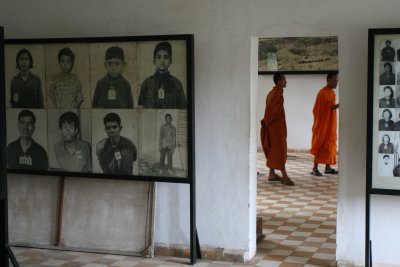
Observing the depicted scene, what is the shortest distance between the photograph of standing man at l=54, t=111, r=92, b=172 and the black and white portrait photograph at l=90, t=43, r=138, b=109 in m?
0.34

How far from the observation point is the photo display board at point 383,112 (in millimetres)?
6078

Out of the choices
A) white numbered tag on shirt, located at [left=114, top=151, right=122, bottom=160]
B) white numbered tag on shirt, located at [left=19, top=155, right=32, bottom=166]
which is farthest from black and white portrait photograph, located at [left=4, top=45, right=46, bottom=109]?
white numbered tag on shirt, located at [left=114, top=151, right=122, bottom=160]

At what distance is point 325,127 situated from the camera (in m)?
12.7

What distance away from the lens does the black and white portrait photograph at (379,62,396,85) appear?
6105 mm

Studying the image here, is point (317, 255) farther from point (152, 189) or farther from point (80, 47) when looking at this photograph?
point (80, 47)

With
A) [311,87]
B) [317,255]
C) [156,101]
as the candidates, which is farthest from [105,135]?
[311,87]

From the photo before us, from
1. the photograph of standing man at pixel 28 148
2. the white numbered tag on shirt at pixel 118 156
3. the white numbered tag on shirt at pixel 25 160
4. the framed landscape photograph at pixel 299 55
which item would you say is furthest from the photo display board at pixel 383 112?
the framed landscape photograph at pixel 299 55

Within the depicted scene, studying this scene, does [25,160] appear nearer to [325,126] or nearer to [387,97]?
[387,97]

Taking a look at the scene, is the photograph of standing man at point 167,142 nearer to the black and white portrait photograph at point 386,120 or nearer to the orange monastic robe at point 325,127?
the black and white portrait photograph at point 386,120

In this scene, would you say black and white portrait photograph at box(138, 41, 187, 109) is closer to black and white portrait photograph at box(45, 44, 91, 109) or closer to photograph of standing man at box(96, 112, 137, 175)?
photograph of standing man at box(96, 112, 137, 175)

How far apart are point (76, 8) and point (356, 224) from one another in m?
3.75

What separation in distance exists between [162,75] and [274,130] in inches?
200

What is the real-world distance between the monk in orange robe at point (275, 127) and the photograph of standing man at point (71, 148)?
4.92 meters

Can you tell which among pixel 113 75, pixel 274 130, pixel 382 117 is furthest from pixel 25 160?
pixel 274 130
